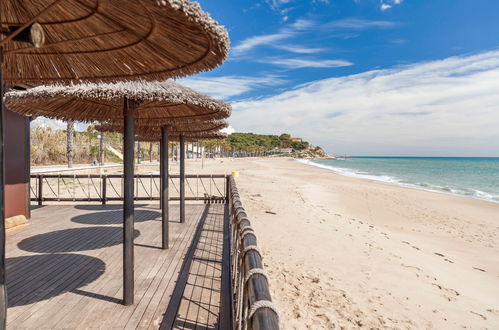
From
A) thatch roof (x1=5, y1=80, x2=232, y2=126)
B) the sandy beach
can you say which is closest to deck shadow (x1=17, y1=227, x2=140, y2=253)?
thatch roof (x1=5, y1=80, x2=232, y2=126)

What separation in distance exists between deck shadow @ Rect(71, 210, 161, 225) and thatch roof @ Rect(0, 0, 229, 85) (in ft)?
14.7

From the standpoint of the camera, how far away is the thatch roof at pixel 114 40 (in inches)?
60.5

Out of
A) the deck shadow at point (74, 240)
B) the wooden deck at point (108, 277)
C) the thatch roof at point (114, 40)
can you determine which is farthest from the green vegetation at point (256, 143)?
the thatch roof at point (114, 40)

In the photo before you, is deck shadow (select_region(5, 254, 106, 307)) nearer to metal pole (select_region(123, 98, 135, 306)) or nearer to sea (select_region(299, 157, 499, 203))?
metal pole (select_region(123, 98, 135, 306))

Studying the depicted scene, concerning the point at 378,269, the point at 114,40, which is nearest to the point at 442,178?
the point at 378,269

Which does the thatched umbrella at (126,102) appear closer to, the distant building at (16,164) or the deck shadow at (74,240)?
the deck shadow at (74,240)

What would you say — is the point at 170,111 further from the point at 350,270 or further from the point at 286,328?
the point at 350,270

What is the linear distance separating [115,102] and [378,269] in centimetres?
569

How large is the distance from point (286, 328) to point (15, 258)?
12.9 feet

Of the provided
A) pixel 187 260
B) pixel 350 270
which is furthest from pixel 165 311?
pixel 350 270

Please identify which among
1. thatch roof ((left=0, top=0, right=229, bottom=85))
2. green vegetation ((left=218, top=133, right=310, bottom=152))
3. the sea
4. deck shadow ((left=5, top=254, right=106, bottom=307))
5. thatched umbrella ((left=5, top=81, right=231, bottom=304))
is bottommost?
the sea

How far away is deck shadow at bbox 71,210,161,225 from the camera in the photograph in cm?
633

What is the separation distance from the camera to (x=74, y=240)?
502 centimetres

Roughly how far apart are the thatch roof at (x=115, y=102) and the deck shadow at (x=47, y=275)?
6.66 feet
